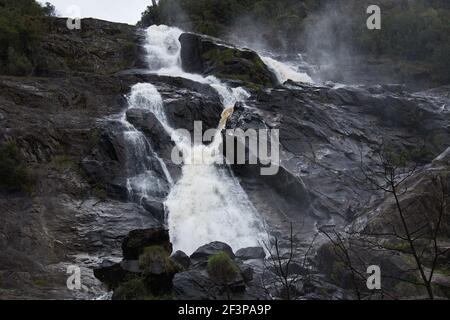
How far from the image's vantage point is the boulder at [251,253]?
16.9 meters

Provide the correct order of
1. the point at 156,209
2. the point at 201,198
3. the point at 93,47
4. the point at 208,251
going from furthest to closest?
the point at 93,47 < the point at 201,198 < the point at 156,209 < the point at 208,251

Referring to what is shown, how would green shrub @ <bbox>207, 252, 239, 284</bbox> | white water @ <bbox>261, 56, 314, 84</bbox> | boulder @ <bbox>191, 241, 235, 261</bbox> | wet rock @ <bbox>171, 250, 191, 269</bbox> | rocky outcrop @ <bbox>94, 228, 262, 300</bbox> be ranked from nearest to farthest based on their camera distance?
1. rocky outcrop @ <bbox>94, 228, 262, 300</bbox>
2. green shrub @ <bbox>207, 252, 239, 284</bbox>
3. wet rock @ <bbox>171, 250, 191, 269</bbox>
4. boulder @ <bbox>191, 241, 235, 261</bbox>
5. white water @ <bbox>261, 56, 314, 84</bbox>

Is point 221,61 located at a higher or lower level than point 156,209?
higher

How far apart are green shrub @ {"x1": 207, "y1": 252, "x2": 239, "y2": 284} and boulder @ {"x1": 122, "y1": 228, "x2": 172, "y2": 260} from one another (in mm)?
2225

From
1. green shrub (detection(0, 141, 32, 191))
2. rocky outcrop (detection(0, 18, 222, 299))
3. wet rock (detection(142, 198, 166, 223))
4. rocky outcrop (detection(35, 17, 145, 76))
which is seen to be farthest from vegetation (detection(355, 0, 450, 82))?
green shrub (detection(0, 141, 32, 191))

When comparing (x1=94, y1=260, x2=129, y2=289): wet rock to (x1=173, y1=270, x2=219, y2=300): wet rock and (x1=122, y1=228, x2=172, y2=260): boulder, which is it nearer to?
(x1=122, y1=228, x2=172, y2=260): boulder

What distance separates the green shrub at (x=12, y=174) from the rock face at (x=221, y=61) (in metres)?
16.7

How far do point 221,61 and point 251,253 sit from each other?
20.1 meters

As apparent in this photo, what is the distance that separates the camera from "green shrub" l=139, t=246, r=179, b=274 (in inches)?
516

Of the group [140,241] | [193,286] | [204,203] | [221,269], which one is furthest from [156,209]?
[193,286]

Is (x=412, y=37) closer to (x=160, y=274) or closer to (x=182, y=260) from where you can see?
(x=182, y=260)

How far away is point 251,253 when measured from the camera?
17031mm

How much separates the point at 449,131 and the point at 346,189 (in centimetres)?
875
